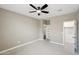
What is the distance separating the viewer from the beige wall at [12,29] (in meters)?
3.10

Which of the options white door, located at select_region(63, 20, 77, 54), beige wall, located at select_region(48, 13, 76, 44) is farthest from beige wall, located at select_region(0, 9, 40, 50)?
white door, located at select_region(63, 20, 77, 54)

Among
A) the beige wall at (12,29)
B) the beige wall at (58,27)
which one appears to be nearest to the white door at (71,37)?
the beige wall at (58,27)

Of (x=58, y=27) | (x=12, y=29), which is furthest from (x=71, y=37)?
(x=12, y=29)

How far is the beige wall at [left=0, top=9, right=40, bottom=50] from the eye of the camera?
3104mm

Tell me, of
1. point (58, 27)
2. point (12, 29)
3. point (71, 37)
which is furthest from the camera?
point (58, 27)

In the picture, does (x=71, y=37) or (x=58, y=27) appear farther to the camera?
(x=58, y=27)

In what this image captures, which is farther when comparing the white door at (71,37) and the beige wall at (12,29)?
the white door at (71,37)

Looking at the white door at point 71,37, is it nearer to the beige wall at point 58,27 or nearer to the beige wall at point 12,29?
the beige wall at point 58,27

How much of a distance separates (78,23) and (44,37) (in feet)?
13.2

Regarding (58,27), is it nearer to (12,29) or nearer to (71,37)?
(71,37)

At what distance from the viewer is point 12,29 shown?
142 inches

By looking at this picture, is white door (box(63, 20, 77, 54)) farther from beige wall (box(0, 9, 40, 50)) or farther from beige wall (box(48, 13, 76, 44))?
beige wall (box(0, 9, 40, 50))
